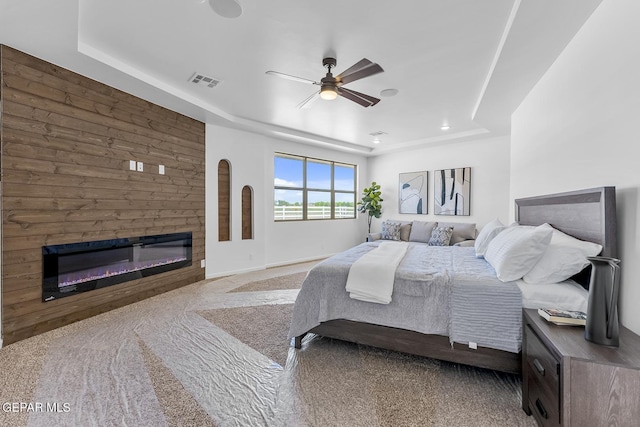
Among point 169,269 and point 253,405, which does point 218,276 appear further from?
point 253,405

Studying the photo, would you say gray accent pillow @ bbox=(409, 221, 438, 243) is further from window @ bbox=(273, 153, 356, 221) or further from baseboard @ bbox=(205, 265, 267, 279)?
baseboard @ bbox=(205, 265, 267, 279)

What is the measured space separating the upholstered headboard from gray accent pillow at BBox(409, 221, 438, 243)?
3.05m

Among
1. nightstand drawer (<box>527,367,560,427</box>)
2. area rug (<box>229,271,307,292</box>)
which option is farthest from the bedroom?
area rug (<box>229,271,307,292</box>)

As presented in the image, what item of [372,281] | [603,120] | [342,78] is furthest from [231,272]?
[603,120]

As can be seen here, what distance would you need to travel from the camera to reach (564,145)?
228 centimetres

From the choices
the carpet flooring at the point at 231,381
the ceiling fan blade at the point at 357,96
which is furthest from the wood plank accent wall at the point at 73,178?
the ceiling fan blade at the point at 357,96

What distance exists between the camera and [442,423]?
157 centimetres

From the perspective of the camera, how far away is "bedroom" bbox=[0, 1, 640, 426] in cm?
151

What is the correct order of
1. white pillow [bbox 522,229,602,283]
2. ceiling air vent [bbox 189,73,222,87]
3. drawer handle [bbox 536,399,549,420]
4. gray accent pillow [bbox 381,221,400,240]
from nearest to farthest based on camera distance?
drawer handle [bbox 536,399,549,420], white pillow [bbox 522,229,602,283], ceiling air vent [bbox 189,73,222,87], gray accent pillow [bbox 381,221,400,240]

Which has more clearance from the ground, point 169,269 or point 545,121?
point 545,121

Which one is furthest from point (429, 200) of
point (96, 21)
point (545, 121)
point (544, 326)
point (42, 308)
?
point (42, 308)

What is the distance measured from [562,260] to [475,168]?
14.3 feet

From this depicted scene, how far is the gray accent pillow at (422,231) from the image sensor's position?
19.2 feet

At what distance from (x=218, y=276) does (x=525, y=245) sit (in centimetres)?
430
